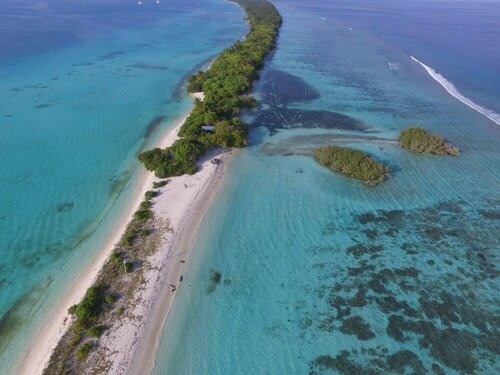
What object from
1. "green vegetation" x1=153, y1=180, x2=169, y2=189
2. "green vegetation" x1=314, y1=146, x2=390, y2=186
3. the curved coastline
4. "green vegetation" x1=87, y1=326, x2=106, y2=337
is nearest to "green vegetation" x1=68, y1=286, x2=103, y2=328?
"green vegetation" x1=87, y1=326, x2=106, y2=337

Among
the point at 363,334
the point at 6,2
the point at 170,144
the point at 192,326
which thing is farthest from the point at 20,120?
the point at 6,2

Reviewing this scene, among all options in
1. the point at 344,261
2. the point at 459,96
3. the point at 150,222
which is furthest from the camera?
the point at 459,96

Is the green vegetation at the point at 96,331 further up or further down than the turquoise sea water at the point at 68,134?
further down

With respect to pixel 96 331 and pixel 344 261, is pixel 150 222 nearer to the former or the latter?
pixel 96 331

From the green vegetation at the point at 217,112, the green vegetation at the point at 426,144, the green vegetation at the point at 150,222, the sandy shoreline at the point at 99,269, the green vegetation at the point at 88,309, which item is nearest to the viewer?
the sandy shoreline at the point at 99,269

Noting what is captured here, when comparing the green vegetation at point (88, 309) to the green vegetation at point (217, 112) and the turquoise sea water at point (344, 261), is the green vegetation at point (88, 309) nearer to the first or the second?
the turquoise sea water at point (344, 261)

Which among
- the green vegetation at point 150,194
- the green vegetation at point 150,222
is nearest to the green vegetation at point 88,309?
the green vegetation at point 150,222

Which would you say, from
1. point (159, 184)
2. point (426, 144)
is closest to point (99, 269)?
point (159, 184)
